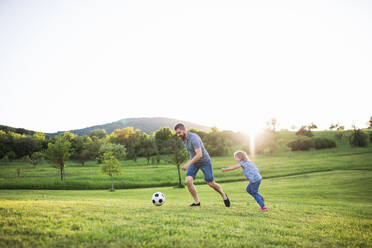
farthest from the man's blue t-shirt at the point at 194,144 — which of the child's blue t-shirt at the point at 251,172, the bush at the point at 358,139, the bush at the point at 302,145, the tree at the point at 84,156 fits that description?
the bush at the point at 358,139

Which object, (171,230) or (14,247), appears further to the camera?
(171,230)

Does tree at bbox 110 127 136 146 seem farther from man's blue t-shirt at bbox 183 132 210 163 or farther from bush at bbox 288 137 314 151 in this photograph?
man's blue t-shirt at bbox 183 132 210 163

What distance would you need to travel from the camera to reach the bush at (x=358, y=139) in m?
72.4

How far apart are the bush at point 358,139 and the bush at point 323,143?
244 inches

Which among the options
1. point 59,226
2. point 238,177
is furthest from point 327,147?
point 59,226

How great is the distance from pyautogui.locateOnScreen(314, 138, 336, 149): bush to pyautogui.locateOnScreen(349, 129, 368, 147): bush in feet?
20.4

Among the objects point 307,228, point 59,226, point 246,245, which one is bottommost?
point 307,228

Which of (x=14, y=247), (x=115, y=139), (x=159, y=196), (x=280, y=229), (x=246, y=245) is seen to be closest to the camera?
(x=14, y=247)


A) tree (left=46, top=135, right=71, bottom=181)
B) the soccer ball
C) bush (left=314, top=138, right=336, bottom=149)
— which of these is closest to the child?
the soccer ball

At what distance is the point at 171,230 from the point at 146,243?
0.87 m

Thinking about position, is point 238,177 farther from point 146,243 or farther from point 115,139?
point 115,139

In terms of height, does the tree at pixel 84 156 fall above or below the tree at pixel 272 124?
below

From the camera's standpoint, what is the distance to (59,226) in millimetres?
4555

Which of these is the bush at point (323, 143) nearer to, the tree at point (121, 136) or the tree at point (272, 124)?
the tree at point (272, 124)
